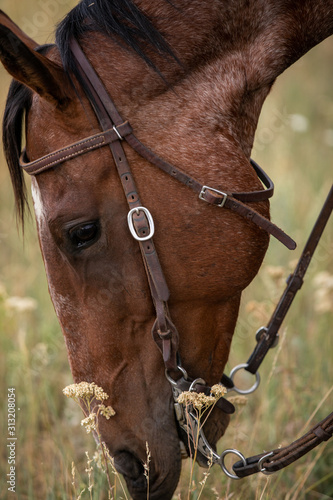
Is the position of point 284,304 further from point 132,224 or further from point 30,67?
point 30,67

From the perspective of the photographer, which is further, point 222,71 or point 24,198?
point 24,198

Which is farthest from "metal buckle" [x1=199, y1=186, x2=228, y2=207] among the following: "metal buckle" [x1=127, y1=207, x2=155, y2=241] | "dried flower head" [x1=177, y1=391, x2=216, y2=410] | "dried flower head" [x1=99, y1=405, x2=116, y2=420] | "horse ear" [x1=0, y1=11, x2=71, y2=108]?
"dried flower head" [x1=99, y1=405, x2=116, y2=420]

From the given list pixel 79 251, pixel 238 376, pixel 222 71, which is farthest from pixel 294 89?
pixel 79 251

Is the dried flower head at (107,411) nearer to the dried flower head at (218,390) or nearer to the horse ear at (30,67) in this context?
the dried flower head at (218,390)

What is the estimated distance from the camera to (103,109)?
1.85 metres

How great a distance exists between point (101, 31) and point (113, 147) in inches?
20.8

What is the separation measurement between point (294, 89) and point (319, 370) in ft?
20.7

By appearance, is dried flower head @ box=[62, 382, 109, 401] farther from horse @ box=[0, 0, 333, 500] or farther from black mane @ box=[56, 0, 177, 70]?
black mane @ box=[56, 0, 177, 70]

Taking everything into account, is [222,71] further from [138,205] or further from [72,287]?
[72,287]

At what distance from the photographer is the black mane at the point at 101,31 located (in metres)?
1.93

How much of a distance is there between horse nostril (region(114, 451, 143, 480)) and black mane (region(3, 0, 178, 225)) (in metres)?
1.45

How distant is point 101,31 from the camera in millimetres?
1968

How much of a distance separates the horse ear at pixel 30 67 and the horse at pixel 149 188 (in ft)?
0.03

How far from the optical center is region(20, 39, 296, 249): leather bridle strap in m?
1.85
